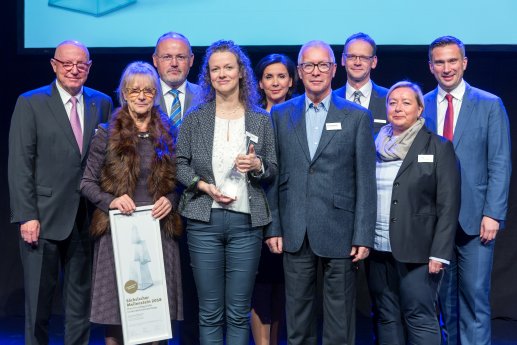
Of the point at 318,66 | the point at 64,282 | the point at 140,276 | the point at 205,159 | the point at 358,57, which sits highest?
the point at 358,57

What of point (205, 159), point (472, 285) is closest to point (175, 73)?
point (205, 159)

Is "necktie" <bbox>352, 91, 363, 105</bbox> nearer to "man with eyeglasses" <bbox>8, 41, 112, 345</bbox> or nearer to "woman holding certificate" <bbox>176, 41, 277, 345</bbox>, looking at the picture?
"woman holding certificate" <bbox>176, 41, 277, 345</bbox>

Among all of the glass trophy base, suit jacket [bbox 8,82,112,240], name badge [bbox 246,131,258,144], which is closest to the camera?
name badge [bbox 246,131,258,144]

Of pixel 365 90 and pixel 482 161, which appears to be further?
pixel 365 90

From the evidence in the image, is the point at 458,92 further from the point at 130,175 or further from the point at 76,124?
the point at 76,124

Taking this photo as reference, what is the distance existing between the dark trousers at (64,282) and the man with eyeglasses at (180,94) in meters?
0.53

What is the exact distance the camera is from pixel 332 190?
10.8ft

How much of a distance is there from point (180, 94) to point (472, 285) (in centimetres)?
195

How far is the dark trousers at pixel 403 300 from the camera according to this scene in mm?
3350

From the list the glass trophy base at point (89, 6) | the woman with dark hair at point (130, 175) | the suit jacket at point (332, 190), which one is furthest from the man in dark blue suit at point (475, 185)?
the glass trophy base at point (89, 6)

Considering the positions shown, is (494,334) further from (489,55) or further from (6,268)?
(6,268)

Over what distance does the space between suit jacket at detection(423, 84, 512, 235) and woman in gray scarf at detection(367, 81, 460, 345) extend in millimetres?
355

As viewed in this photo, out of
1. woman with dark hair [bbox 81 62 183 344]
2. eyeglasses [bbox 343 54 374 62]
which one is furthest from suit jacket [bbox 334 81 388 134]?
woman with dark hair [bbox 81 62 183 344]

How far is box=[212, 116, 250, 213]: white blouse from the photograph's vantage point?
128 inches
